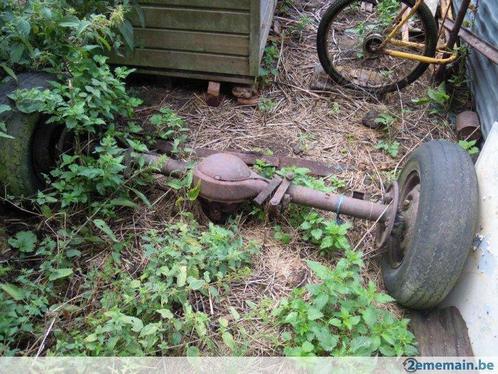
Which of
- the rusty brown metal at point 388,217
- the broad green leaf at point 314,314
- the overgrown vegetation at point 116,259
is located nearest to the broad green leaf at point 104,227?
the overgrown vegetation at point 116,259

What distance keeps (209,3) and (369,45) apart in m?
1.39

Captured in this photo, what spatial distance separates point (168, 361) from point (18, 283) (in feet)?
3.02

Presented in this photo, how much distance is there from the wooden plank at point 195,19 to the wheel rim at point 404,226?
1.71 meters

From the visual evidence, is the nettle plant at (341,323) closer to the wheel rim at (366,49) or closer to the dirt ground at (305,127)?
the dirt ground at (305,127)

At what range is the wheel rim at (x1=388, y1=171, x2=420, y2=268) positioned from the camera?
2.39m

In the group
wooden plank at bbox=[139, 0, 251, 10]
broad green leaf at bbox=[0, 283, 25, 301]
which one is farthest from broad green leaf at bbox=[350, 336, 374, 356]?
wooden plank at bbox=[139, 0, 251, 10]


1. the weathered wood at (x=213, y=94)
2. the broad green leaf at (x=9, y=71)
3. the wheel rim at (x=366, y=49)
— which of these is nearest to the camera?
the broad green leaf at (x=9, y=71)

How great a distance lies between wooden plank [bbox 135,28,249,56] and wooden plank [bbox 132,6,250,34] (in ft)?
0.13

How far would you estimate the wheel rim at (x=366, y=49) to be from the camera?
3.74 m

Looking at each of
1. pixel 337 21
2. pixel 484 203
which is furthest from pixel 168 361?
pixel 337 21

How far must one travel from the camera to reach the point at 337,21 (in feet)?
15.4

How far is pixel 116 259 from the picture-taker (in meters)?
2.41

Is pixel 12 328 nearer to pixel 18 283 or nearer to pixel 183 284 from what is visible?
pixel 18 283

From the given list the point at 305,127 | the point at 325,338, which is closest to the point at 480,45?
the point at 305,127
